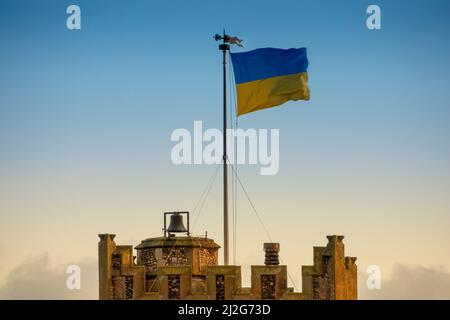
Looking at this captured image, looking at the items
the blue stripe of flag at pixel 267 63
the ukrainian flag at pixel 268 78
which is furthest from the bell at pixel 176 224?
the blue stripe of flag at pixel 267 63

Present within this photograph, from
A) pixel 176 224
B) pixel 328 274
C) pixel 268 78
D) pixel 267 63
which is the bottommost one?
pixel 328 274

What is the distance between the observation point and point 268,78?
137625 millimetres

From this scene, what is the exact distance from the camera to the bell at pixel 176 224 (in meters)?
138

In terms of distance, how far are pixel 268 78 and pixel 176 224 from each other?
851 centimetres

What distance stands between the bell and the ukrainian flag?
6127mm

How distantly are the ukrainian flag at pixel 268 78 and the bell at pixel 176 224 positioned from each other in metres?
6.13

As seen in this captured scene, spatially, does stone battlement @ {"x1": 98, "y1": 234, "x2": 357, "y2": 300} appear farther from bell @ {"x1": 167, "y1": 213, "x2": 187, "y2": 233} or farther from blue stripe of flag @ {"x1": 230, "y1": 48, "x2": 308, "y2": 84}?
blue stripe of flag @ {"x1": 230, "y1": 48, "x2": 308, "y2": 84}

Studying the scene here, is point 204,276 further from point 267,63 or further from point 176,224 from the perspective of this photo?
point 267,63

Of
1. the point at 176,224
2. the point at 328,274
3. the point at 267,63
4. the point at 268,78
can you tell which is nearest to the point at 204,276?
the point at 176,224

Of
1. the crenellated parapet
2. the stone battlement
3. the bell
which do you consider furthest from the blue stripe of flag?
the crenellated parapet

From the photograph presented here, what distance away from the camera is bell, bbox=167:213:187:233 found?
452 ft
